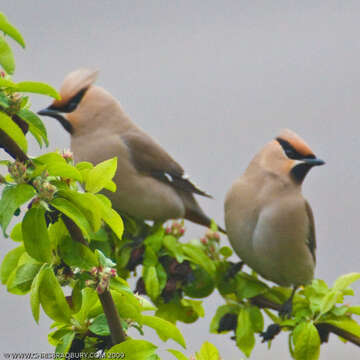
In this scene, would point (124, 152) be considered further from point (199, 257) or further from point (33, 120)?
point (33, 120)

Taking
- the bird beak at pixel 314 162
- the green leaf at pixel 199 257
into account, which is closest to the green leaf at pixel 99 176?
the green leaf at pixel 199 257

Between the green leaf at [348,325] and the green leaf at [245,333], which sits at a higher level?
the green leaf at [348,325]

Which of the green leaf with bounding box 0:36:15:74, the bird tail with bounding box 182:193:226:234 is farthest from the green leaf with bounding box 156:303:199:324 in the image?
the green leaf with bounding box 0:36:15:74

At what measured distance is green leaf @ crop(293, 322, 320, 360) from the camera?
141cm

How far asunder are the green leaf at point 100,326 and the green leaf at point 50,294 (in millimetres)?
72

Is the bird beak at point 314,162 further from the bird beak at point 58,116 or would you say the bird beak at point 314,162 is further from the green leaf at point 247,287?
the bird beak at point 58,116

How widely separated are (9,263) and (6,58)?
1.38 ft

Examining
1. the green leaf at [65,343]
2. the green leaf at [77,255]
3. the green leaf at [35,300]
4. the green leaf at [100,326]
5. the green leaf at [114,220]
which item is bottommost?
the green leaf at [65,343]

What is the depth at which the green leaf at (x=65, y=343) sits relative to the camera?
2.98ft

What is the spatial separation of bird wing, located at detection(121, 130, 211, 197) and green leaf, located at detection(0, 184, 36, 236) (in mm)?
1518

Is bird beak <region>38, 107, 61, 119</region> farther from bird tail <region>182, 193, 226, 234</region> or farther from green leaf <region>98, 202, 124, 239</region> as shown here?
green leaf <region>98, 202, 124, 239</region>

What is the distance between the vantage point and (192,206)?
7.68 ft

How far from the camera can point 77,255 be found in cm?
84

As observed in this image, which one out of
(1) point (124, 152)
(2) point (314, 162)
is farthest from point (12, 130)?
(1) point (124, 152)
